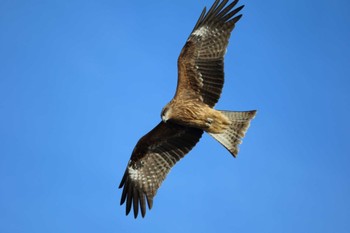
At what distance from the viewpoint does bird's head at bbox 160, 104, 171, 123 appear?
33.6ft

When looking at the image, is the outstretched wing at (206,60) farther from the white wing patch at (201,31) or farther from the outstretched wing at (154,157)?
the outstretched wing at (154,157)

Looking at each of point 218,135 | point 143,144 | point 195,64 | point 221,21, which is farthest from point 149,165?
point 221,21

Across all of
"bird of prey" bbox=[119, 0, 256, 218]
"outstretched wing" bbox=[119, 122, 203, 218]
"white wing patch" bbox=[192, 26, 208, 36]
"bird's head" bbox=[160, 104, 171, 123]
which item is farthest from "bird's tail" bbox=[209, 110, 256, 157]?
"white wing patch" bbox=[192, 26, 208, 36]

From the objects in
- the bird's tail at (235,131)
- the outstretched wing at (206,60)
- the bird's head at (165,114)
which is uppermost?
the outstretched wing at (206,60)

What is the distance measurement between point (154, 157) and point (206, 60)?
7.55 ft

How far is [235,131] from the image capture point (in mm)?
10852

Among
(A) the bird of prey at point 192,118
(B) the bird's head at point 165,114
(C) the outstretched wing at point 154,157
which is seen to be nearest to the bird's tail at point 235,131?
(A) the bird of prey at point 192,118

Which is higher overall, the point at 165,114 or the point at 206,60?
the point at 206,60

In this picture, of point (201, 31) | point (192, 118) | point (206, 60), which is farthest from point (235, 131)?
point (201, 31)

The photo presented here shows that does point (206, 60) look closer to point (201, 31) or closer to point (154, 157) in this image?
point (201, 31)

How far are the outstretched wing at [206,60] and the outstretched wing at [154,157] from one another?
875mm

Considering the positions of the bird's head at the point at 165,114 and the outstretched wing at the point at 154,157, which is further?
the outstretched wing at the point at 154,157

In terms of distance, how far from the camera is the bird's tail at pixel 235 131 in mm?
10766

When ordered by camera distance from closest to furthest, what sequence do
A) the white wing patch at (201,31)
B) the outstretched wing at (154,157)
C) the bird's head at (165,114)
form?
the bird's head at (165,114), the white wing patch at (201,31), the outstretched wing at (154,157)
